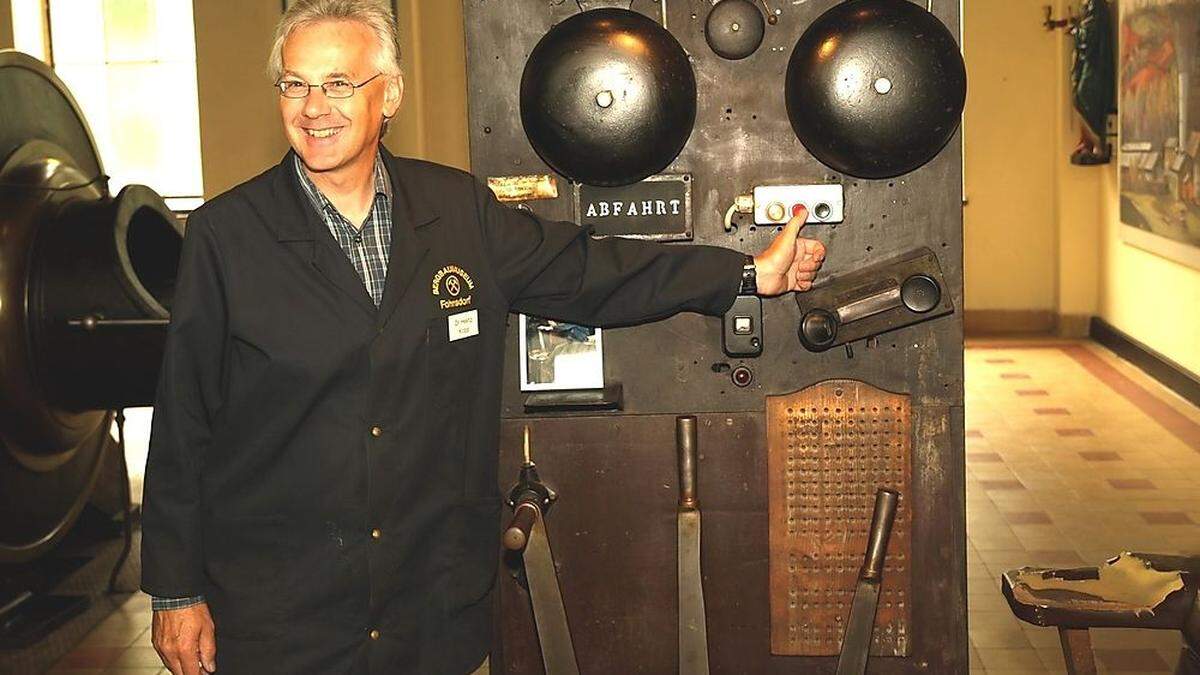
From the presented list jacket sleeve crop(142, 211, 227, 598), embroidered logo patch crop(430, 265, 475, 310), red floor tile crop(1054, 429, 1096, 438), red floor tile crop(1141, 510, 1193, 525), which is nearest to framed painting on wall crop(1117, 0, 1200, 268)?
red floor tile crop(1054, 429, 1096, 438)

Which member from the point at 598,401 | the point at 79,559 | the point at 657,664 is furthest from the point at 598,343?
the point at 79,559

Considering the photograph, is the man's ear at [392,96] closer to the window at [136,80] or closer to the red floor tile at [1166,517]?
the red floor tile at [1166,517]

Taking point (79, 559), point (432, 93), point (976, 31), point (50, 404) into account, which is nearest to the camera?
point (50, 404)

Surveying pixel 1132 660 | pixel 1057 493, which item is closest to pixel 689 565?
pixel 1132 660

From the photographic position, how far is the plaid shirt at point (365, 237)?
2520 millimetres

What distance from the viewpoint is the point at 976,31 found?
10.2 metres

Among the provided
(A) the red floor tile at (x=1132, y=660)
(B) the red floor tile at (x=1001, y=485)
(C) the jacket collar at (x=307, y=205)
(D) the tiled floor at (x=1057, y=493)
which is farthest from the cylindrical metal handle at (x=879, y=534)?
(B) the red floor tile at (x=1001, y=485)

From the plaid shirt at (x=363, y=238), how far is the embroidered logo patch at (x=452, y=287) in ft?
0.30

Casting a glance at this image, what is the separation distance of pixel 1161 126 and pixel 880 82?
5.84 m

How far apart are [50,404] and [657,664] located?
2.26 metres

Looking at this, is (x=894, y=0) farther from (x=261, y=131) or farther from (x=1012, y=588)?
(x=261, y=131)

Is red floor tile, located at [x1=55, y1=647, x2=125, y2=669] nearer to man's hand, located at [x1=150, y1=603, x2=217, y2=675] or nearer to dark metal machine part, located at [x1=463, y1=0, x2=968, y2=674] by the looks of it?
dark metal machine part, located at [x1=463, y1=0, x2=968, y2=674]

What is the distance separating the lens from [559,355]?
3.19 m

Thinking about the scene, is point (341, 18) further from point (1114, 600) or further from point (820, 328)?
point (1114, 600)
